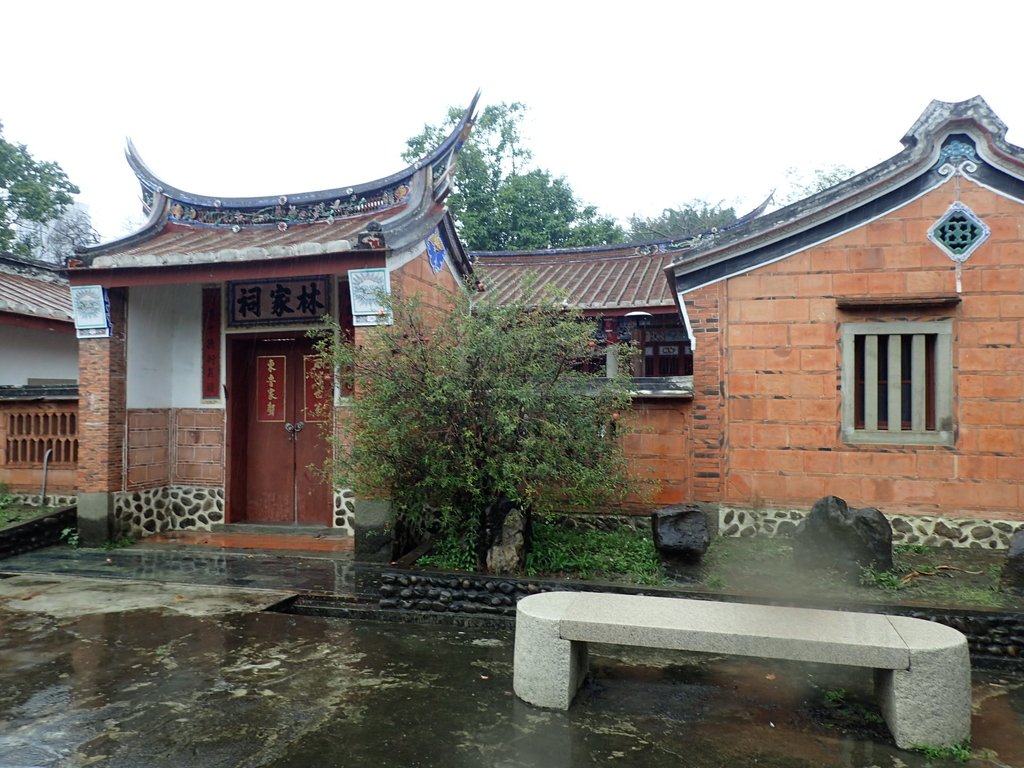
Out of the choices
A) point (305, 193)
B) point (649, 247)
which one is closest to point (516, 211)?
point (649, 247)

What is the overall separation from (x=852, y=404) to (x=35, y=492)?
955cm

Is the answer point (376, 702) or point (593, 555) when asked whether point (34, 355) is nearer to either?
point (593, 555)

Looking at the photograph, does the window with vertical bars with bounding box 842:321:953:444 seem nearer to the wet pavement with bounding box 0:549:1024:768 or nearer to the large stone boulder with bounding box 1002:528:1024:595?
the large stone boulder with bounding box 1002:528:1024:595

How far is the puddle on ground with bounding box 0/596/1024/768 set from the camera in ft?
11.6

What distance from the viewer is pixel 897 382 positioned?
6715mm

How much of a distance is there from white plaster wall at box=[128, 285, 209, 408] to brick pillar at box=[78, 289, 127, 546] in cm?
32

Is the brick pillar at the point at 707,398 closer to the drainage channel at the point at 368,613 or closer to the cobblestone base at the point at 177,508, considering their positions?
the drainage channel at the point at 368,613

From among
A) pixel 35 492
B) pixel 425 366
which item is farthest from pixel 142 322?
pixel 425 366

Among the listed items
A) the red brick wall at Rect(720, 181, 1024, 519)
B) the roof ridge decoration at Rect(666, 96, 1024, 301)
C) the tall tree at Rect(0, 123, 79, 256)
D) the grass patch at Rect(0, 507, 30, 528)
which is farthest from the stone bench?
the tall tree at Rect(0, 123, 79, 256)

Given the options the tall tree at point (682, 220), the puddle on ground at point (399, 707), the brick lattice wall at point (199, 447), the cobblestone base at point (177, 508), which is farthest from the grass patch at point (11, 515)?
the tall tree at point (682, 220)

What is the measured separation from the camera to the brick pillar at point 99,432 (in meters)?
8.05

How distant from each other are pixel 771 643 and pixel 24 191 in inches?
781

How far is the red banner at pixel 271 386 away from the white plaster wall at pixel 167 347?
2.34ft

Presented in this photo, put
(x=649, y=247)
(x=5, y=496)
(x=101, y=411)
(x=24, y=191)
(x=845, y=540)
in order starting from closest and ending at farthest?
(x=845, y=540), (x=101, y=411), (x=5, y=496), (x=649, y=247), (x=24, y=191)
